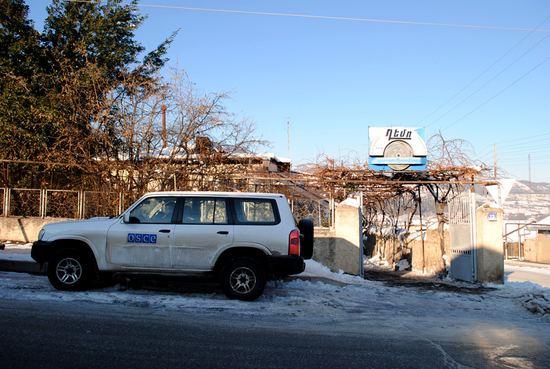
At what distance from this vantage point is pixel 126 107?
12.4m

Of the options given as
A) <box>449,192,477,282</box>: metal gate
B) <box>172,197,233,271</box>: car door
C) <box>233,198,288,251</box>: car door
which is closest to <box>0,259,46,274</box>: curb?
<box>172,197,233,271</box>: car door

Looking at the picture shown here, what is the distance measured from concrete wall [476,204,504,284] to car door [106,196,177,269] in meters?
8.44

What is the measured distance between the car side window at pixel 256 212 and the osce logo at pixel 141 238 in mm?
1529

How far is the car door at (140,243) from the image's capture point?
6.71m

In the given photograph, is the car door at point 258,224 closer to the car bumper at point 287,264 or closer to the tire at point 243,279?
the car bumper at point 287,264

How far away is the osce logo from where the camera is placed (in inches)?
265

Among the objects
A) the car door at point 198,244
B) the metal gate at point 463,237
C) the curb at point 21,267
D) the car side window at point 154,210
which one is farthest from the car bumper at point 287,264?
the metal gate at point 463,237

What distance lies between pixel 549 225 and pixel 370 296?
30904 millimetres

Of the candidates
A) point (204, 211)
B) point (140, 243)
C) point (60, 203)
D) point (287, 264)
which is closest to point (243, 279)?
point (287, 264)

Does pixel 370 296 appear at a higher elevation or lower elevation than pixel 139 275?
lower

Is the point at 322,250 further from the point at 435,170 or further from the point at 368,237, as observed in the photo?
the point at 368,237

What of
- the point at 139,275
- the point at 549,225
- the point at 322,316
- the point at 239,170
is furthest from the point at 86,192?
the point at 549,225

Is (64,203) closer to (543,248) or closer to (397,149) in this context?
(397,149)

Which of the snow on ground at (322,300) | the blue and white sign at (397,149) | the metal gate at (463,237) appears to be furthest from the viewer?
the blue and white sign at (397,149)
